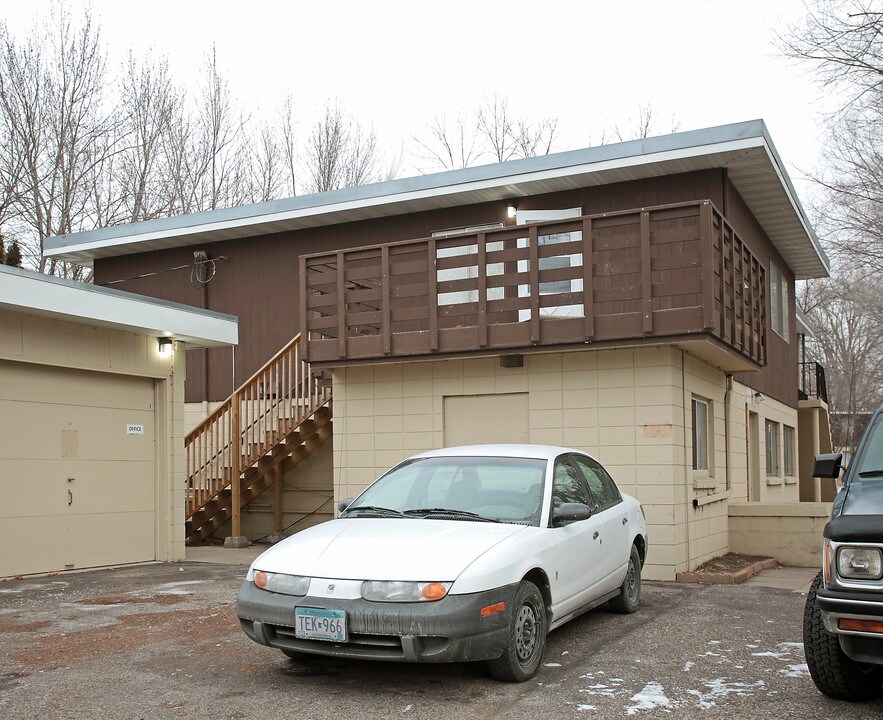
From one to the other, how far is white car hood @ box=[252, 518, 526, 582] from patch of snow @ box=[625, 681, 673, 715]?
1.22 m

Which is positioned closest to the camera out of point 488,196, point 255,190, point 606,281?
point 606,281

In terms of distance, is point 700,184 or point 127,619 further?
point 700,184

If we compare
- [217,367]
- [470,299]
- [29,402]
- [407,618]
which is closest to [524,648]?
[407,618]

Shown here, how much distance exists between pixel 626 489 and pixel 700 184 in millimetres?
5055

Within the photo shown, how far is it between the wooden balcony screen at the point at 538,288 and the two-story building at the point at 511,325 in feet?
0.09

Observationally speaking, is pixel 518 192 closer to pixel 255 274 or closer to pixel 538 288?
pixel 538 288

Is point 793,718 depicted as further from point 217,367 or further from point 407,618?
point 217,367

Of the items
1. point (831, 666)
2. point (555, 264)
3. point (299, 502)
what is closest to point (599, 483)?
point (831, 666)

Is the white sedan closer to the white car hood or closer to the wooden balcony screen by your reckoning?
the white car hood

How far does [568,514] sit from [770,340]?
12.7 m

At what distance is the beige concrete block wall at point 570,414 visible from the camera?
1087cm

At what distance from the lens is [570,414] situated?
37.5ft

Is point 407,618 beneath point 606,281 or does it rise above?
beneath

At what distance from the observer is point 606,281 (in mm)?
10812
